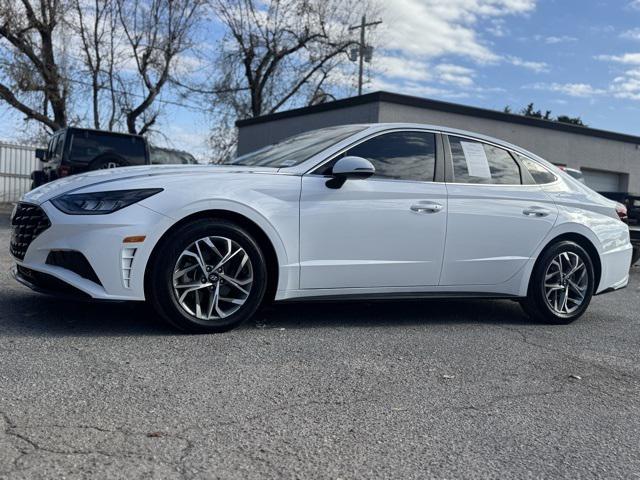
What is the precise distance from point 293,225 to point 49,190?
66.7 inches

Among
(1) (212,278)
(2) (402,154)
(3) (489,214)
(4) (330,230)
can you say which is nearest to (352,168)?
(4) (330,230)

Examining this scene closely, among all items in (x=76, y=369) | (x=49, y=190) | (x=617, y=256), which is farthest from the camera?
(x=617, y=256)

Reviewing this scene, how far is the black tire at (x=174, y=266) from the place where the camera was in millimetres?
4316

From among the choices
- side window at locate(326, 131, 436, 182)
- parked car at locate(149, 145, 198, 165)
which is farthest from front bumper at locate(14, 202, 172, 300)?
parked car at locate(149, 145, 198, 165)

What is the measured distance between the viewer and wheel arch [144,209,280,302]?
171 inches

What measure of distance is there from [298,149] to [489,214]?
164cm

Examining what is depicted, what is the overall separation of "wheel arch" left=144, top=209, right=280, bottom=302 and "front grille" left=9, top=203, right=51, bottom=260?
0.71 m

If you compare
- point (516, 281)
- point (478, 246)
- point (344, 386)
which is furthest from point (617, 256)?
point (344, 386)

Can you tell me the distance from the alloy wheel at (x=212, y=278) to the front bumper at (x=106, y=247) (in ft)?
0.81

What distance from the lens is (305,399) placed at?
3391 millimetres

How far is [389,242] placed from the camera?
502 cm

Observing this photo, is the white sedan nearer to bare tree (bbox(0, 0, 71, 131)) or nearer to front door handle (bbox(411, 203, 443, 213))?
front door handle (bbox(411, 203, 443, 213))

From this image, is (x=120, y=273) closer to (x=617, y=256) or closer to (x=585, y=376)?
(x=585, y=376)

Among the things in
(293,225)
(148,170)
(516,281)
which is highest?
(148,170)
